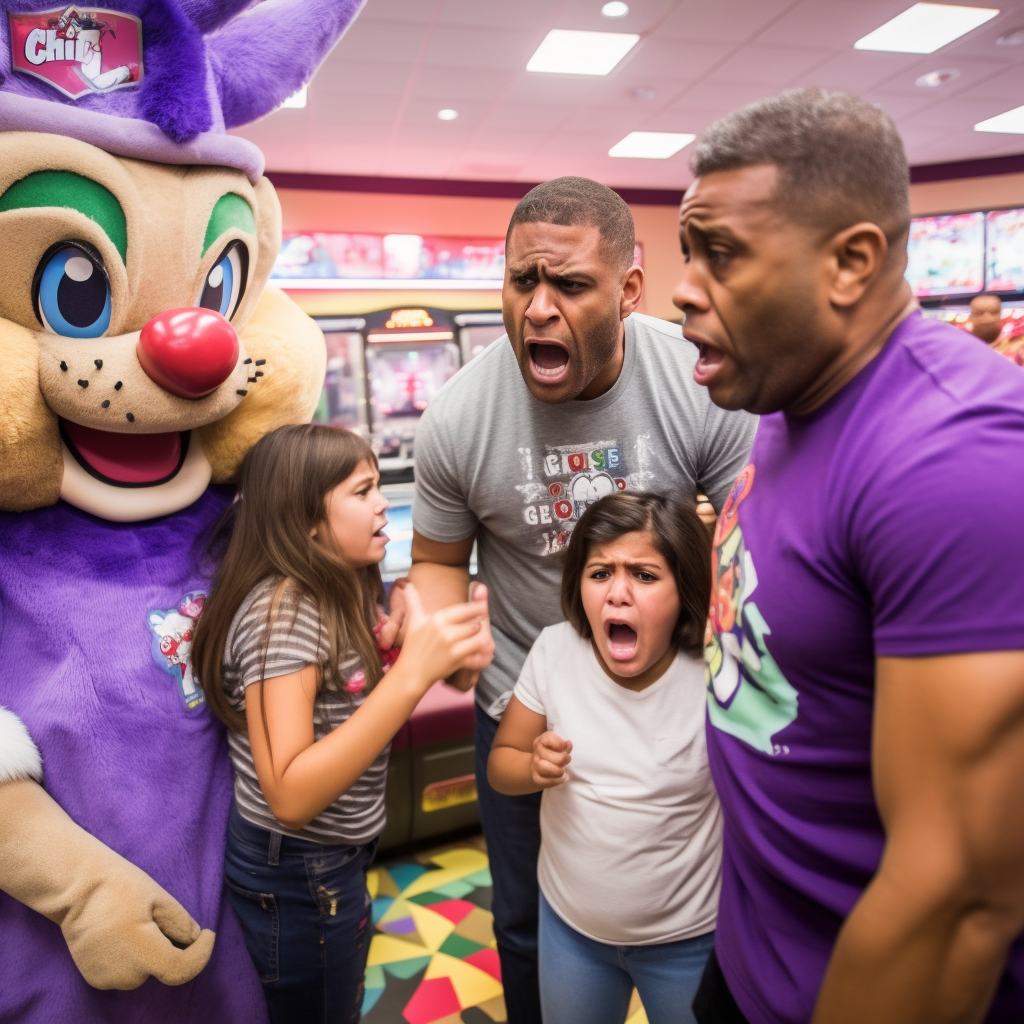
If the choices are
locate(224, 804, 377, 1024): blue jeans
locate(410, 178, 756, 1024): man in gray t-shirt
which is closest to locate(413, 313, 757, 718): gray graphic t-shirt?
locate(410, 178, 756, 1024): man in gray t-shirt

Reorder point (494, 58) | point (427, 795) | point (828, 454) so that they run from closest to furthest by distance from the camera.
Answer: point (828, 454), point (427, 795), point (494, 58)

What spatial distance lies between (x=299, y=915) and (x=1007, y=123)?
7359 millimetres

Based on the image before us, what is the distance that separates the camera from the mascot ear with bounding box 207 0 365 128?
1.47 metres

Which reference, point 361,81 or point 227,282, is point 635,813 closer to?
point 227,282

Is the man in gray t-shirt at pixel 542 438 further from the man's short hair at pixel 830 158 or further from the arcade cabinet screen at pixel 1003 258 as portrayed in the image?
the arcade cabinet screen at pixel 1003 258

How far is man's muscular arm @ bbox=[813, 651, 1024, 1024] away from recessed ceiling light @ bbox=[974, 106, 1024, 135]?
690 cm

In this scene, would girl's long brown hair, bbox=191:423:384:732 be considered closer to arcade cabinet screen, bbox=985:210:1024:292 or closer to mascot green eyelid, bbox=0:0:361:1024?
mascot green eyelid, bbox=0:0:361:1024

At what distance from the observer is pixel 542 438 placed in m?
1.54

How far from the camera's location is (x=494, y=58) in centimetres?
464

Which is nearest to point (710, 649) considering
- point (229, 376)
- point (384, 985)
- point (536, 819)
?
point (536, 819)

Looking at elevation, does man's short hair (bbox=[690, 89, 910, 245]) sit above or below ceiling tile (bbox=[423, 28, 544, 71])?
below

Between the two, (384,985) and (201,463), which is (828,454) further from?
(384,985)

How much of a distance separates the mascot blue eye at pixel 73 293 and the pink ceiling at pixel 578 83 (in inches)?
130

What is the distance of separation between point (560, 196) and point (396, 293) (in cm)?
516
